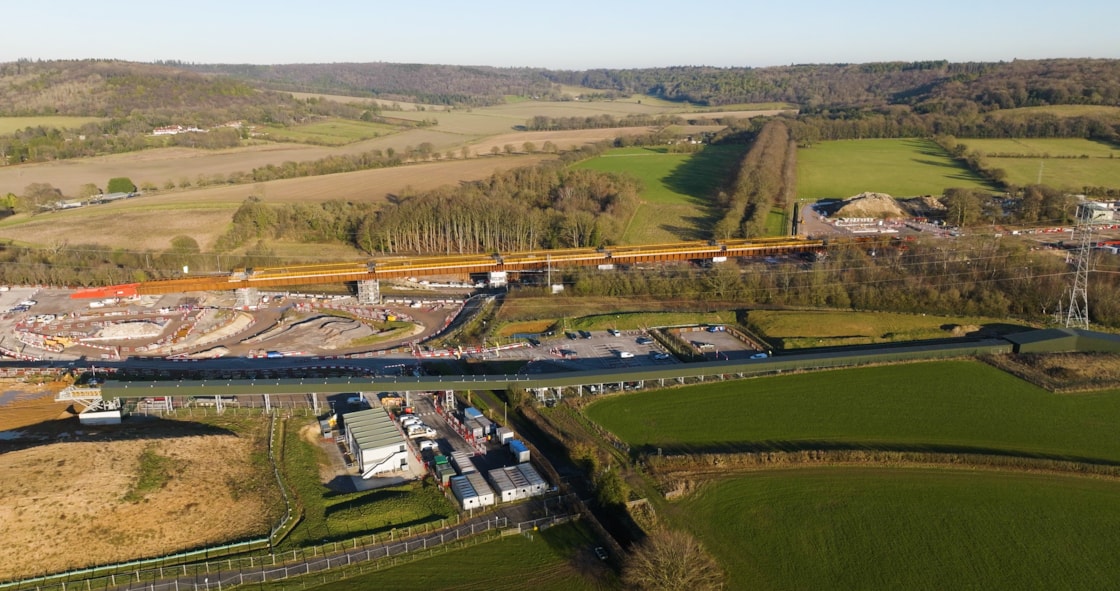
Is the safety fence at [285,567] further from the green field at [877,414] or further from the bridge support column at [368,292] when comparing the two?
the bridge support column at [368,292]

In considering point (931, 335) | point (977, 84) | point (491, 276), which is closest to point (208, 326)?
point (491, 276)

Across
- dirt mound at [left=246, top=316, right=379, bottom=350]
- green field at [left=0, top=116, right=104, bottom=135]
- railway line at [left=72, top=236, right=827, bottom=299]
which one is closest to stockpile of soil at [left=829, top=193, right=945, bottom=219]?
railway line at [left=72, top=236, right=827, bottom=299]

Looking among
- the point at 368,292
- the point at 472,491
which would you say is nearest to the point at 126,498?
the point at 472,491

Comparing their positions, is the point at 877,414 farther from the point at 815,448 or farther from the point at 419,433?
the point at 419,433

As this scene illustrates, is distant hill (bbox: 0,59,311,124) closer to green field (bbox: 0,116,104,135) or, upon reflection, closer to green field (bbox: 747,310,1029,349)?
green field (bbox: 0,116,104,135)

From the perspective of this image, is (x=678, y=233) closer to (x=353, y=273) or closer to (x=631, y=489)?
(x=353, y=273)
